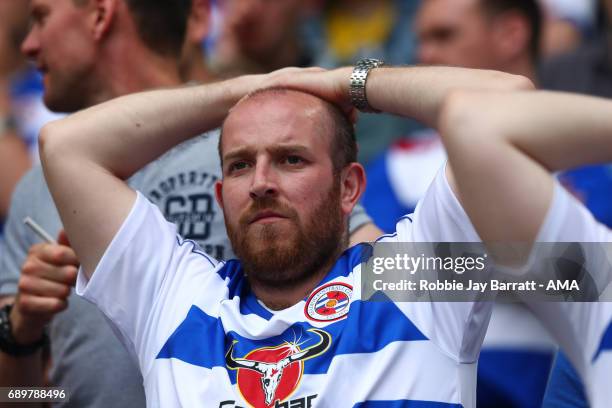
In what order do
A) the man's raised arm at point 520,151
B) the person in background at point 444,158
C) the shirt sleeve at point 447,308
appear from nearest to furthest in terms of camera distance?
the man's raised arm at point 520,151, the shirt sleeve at point 447,308, the person in background at point 444,158

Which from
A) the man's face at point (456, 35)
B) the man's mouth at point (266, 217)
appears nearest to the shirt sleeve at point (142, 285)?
the man's mouth at point (266, 217)

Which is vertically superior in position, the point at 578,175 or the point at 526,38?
the point at 526,38

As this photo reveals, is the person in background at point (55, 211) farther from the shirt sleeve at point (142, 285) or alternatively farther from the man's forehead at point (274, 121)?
the man's forehead at point (274, 121)

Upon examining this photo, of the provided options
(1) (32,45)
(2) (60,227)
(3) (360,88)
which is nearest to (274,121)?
(3) (360,88)

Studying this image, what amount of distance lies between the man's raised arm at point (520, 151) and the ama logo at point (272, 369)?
Answer: 551 millimetres

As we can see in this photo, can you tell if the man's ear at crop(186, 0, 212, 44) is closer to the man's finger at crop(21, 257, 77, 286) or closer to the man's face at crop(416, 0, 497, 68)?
the man's finger at crop(21, 257, 77, 286)

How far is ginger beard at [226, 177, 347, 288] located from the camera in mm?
2898

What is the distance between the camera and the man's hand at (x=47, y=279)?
125 inches

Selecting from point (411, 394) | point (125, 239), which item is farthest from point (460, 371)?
point (125, 239)

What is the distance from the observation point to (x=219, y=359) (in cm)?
280

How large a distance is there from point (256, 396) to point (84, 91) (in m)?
1.53

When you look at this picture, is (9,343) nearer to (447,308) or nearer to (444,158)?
Answer: (447,308)

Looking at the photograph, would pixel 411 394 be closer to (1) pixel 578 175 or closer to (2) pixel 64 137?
(2) pixel 64 137

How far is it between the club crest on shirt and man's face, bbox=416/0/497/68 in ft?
8.06
